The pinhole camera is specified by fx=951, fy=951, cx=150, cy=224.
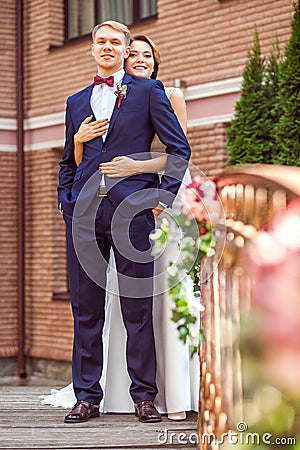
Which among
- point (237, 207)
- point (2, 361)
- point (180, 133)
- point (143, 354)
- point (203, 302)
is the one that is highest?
point (180, 133)

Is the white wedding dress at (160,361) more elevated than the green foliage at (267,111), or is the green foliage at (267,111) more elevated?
the green foliage at (267,111)

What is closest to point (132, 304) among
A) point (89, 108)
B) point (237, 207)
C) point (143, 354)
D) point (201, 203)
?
point (143, 354)

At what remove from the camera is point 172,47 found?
433 inches

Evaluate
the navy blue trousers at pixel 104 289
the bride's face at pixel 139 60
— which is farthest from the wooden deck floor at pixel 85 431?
the bride's face at pixel 139 60

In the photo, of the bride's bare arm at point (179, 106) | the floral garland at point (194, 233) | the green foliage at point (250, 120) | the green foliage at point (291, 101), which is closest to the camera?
the floral garland at point (194, 233)

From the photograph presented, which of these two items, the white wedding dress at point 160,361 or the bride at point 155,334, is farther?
the white wedding dress at point 160,361

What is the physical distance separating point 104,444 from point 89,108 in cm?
155

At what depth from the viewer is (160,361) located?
4.64m

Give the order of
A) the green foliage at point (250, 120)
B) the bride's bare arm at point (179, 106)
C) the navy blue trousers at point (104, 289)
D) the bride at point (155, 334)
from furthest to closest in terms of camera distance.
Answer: the green foliage at point (250, 120) < the bride's bare arm at point (179, 106) < the bride at point (155, 334) < the navy blue trousers at point (104, 289)

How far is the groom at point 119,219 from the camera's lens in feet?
13.8

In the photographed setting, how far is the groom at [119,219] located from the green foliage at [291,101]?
415 cm

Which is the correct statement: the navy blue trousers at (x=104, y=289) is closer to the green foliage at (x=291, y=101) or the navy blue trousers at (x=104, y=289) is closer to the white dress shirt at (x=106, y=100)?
the white dress shirt at (x=106, y=100)

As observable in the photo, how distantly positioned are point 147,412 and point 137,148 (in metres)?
1.19

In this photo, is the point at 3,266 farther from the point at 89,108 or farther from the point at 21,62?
the point at 89,108
